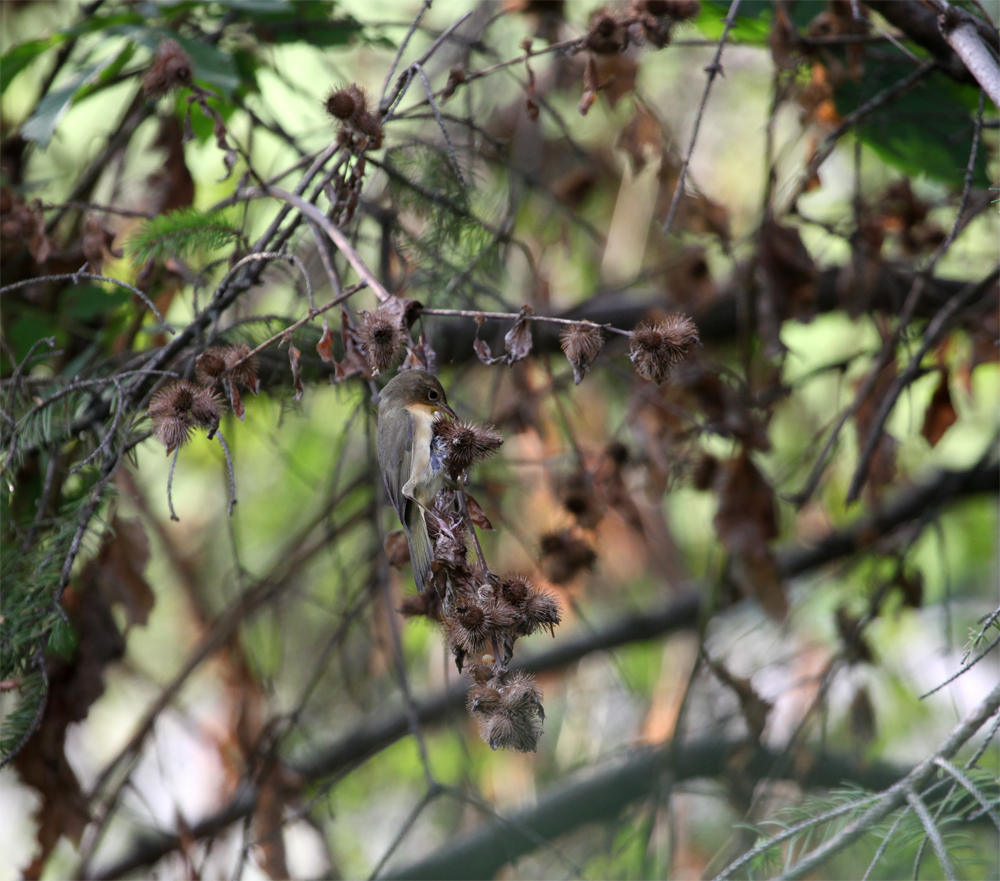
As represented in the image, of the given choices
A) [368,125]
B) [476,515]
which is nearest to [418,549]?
[476,515]

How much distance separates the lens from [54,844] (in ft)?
7.02

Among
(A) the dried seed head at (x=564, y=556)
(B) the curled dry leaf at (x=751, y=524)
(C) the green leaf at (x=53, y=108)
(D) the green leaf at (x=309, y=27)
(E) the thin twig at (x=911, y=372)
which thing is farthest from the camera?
(B) the curled dry leaf at (x=751, y=524)

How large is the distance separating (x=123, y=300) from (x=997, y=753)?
3.50 m

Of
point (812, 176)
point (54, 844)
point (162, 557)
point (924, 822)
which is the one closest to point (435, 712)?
point (162, 557)

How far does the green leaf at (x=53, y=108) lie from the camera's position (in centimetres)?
189

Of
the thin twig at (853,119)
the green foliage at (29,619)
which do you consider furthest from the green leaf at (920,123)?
the green foliage at (29,619)

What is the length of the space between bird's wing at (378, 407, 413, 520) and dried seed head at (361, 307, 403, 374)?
20 cm

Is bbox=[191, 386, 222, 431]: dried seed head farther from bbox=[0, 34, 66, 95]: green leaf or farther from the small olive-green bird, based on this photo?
bbox=[0, 34, 66, 95]: green leaf

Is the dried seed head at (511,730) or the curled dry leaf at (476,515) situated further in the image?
the curled dry leaf at (476,515)

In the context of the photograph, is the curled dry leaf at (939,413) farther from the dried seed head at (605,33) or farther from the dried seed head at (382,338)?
the dried seed head at (382,338)

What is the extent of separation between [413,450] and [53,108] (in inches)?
46.9

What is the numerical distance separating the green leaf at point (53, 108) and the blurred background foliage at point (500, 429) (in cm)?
1

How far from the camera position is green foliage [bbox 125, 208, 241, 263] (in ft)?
5.28

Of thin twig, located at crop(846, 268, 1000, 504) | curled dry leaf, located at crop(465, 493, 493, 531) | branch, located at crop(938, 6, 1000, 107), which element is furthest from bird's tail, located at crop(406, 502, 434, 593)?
thin twig, located at crop(846, 268, 1000, 504)
